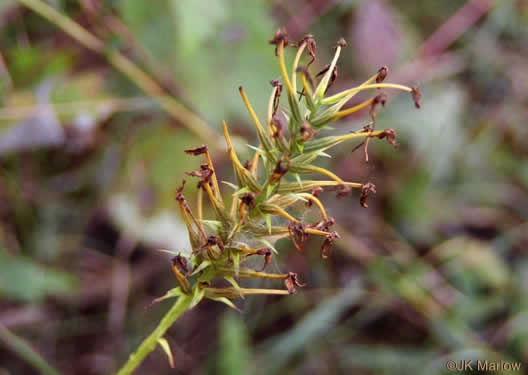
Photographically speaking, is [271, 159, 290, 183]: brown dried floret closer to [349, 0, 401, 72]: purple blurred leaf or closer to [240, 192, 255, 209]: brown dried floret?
[240, 192, 255, 209]: brown dried floret

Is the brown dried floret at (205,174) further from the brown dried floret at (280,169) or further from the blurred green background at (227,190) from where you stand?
the blurred green background at (227,190)

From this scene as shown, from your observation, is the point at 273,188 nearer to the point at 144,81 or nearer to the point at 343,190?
the point at 343,190

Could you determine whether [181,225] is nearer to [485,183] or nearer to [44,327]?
[44,327]

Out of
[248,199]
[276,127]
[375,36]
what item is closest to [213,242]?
[248,199]

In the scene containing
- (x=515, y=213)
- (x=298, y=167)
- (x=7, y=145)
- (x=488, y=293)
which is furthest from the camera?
(x=515, y=213)

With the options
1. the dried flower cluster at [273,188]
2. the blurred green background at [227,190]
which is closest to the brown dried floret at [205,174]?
the dried flower cluster at [273,188]

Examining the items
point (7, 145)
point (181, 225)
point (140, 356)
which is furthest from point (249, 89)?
point (140, 356)
